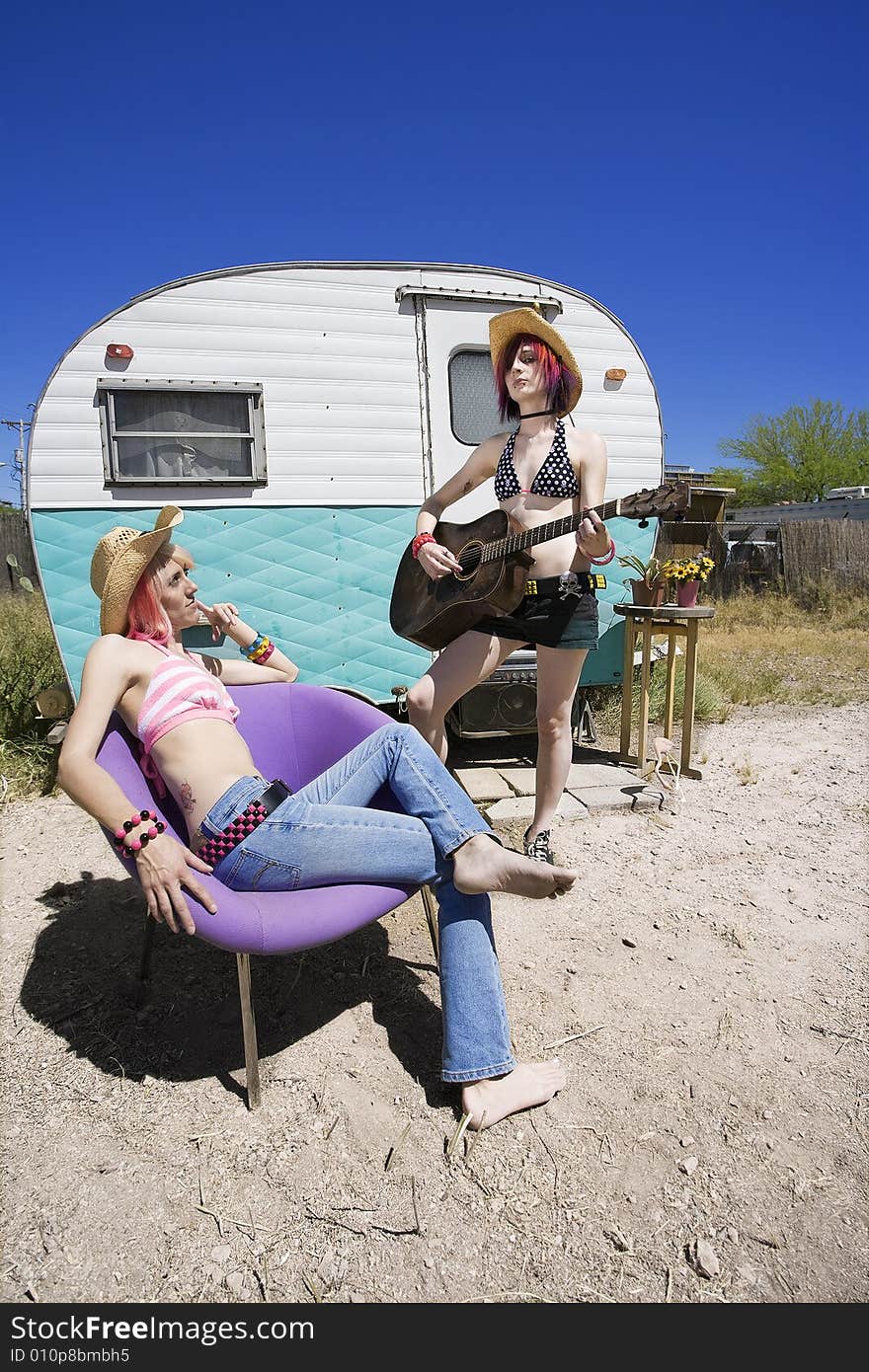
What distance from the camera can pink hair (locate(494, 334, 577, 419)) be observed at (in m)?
3.26

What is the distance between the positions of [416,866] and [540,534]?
1.54m

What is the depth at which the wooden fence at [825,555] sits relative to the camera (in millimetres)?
13031

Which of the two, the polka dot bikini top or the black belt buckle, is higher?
the polka dot bikini top

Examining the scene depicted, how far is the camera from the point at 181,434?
15.3ft

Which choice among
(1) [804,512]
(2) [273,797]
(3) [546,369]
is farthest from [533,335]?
(1) [804,512]

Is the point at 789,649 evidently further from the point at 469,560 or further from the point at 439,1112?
the point at 439,1112

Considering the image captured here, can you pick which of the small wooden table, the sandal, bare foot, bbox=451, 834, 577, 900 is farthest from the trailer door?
bare foot, bbox=451, 834, 577, 900

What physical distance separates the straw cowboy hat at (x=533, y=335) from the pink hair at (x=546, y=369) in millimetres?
14

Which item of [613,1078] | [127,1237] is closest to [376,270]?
[613,1078]

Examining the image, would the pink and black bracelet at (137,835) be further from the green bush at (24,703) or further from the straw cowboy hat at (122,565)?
the green bush at (24,703)

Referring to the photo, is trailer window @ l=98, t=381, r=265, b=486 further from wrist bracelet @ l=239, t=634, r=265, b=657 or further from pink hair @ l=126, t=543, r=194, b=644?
pink hair @ l=126, t=543, r=194, b=644

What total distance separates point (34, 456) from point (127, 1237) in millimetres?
4014

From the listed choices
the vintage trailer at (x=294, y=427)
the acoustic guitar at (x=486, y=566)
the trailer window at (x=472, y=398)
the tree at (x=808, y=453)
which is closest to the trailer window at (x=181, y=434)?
the vintage trailer at (x=294, y=427)
